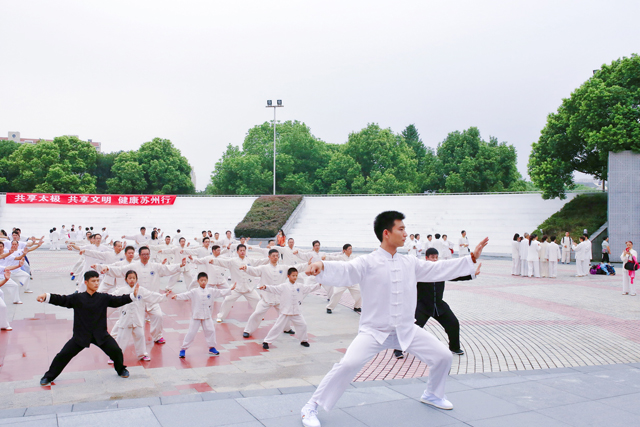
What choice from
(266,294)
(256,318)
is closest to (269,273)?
(266,294)

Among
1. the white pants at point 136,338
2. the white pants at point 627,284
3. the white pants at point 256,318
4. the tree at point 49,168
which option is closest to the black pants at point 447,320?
the white pants at point 256,318

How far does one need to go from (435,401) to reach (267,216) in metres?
26.2

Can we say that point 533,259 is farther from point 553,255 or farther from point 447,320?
point 447,320

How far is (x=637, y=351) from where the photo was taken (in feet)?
23.7

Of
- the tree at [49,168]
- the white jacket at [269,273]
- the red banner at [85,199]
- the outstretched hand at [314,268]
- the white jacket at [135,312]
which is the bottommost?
the white jacket at [135,312]

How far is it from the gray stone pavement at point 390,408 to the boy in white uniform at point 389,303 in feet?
1.08

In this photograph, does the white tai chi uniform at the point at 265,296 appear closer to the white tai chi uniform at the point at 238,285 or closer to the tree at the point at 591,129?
the white tai chi uniform at the point at 238,285

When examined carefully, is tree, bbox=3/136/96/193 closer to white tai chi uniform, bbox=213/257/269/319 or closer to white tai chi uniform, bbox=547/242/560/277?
white tai chi uniform, bbox=213/257/269/319

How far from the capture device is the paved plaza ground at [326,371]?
4.50 meters

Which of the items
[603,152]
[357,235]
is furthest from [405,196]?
[603,152]

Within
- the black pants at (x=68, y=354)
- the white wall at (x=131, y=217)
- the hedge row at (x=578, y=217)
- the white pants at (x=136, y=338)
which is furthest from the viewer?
the white wall at (x=131, y=217)

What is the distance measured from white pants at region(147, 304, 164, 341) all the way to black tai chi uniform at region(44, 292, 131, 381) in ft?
4.91

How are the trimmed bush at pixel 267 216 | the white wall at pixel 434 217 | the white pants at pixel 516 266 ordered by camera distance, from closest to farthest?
the white pants at pixel 516 266
the white wall at pixel 434 217
the trimmed bush at pixel 267 216

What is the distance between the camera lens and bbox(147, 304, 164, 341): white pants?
24.6 feet
